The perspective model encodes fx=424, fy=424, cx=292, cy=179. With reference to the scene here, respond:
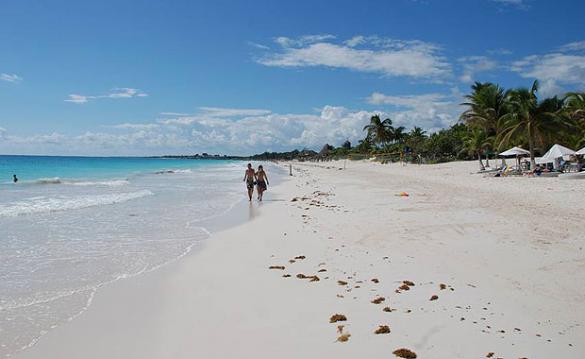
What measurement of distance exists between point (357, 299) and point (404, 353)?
1543 millimetres

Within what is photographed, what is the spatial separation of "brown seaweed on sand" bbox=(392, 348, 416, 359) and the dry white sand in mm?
92

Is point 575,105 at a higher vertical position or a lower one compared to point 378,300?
higher

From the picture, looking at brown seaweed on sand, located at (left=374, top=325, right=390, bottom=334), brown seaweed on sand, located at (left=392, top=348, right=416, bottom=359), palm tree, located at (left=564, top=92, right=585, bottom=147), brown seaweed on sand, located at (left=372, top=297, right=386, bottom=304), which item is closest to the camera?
brown seaweed on sand, located at (left=392, top=348, right=416, bottom=359)

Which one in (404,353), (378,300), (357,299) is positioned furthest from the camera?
(357,299)

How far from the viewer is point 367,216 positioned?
40.2ft

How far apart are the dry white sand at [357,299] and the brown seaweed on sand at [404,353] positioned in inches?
3.6

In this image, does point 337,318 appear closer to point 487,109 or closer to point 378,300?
point 378,300

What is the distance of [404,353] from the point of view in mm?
3893

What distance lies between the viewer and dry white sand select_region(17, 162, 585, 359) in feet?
13.7

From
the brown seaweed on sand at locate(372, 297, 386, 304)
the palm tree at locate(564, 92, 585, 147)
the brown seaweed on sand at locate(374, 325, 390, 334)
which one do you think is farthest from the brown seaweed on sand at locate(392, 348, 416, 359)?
the palm tree at locate(564, 92, 585, 147)

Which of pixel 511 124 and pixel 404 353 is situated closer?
pixel 404 353

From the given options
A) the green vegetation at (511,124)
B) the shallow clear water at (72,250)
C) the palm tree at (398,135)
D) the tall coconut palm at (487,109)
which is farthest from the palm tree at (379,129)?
the shallow clear water at (72,250)

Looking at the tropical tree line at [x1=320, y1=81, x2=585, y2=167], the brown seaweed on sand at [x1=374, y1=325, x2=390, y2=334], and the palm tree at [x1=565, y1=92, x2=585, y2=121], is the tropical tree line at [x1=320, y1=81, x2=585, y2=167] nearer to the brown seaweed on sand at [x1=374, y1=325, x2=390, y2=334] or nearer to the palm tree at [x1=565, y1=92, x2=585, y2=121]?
the palm tree at [x1=565, y1=92, x2=585, y2=121]

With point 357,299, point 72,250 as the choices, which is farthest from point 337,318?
point 72,250
